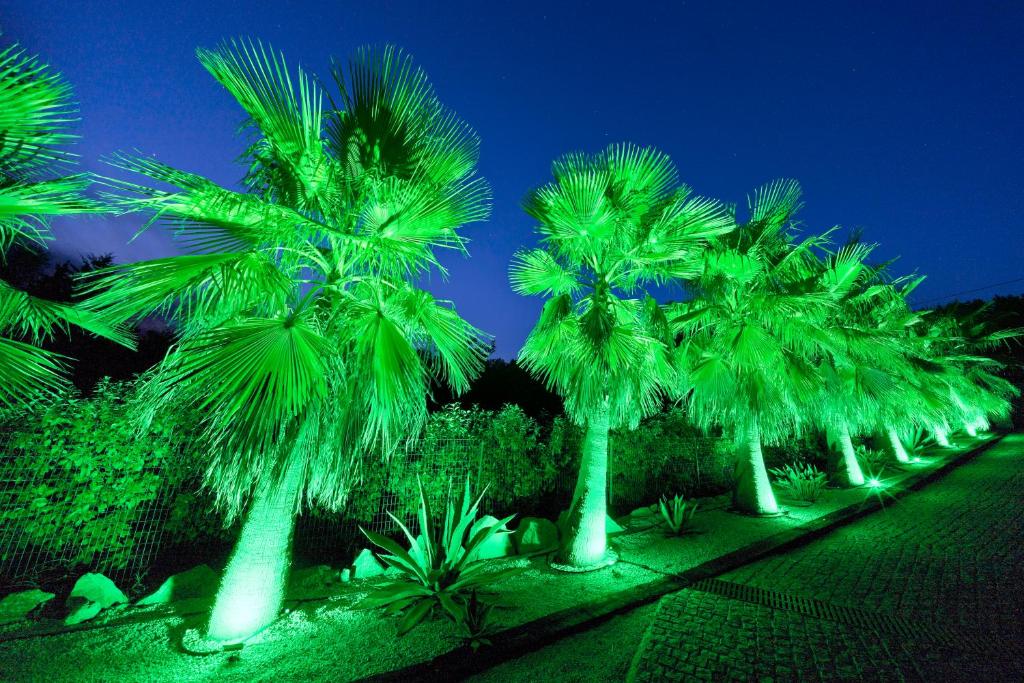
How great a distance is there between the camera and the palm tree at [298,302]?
282 cm

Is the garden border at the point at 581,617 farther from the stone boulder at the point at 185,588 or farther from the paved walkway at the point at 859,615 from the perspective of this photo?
the stone boulder at the point at 185,588

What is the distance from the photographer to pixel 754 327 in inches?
265

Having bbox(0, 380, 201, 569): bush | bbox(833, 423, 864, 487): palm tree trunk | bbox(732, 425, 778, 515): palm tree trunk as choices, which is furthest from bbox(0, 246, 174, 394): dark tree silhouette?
bbox(833, 423, 864, 487): palm tree trunk

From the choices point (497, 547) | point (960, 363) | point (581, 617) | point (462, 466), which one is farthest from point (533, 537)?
point (960, 363)

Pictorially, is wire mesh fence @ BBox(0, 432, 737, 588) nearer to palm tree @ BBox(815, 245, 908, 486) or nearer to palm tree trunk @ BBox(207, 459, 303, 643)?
palm tree trunk @ BBox(207, 459, 303, 643)

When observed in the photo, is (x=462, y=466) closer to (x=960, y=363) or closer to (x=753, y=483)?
(x=753, y=483)

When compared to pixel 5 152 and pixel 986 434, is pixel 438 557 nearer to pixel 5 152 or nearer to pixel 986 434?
pixel 5 152

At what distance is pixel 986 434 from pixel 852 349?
89.3ft

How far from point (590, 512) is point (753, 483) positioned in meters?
4.49

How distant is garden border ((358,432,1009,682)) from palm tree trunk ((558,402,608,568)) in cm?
78

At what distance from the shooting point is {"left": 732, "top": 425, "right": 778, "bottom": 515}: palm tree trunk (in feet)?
25.8

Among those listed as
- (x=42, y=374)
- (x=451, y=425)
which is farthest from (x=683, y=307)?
(x=42, y=374)

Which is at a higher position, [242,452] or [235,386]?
[235,386]

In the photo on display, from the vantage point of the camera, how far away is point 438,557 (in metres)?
4.48
